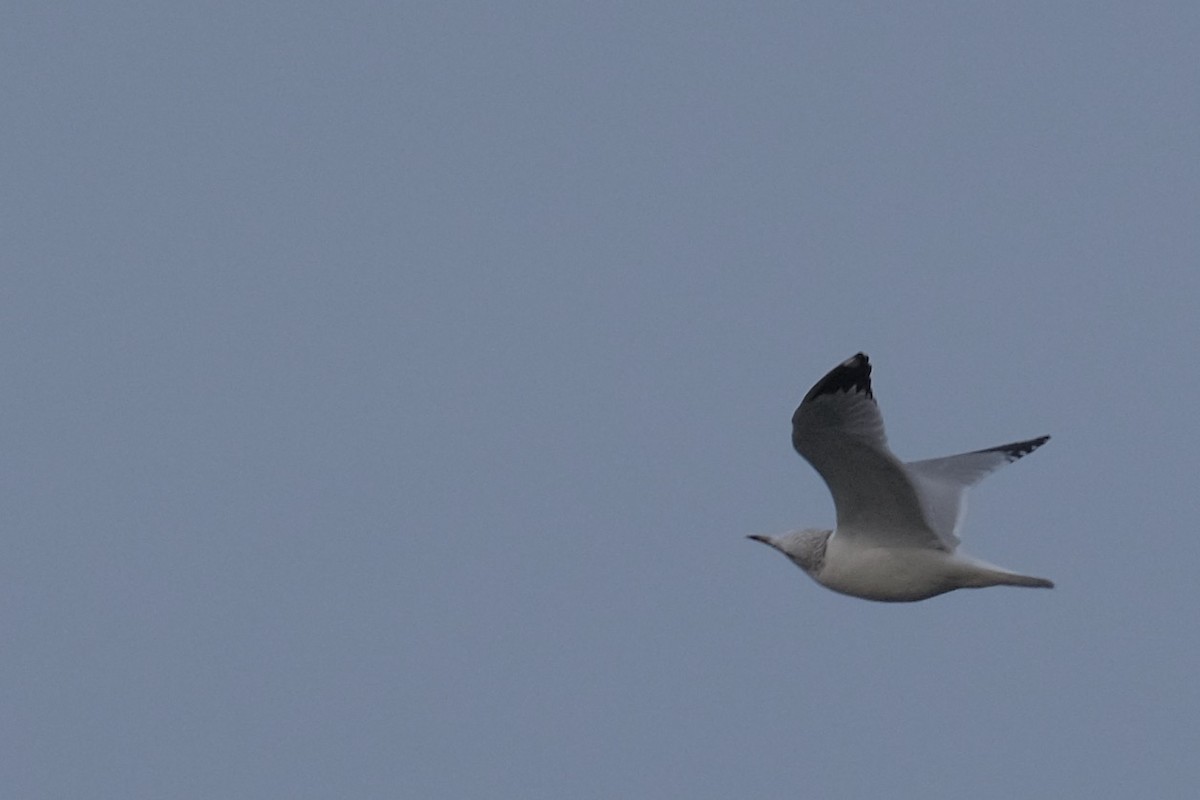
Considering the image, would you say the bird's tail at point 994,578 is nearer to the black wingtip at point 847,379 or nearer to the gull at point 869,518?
the gull at point 869,518

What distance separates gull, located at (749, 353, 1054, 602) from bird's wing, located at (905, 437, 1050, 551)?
2 cm

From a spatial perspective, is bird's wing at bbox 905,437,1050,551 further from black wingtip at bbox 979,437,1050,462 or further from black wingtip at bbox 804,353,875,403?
black wingtip at bbox 804,353,875,403

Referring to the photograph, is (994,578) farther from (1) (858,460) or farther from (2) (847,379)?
(2) (847,379)

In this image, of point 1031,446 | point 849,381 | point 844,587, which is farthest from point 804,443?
point 1031,446

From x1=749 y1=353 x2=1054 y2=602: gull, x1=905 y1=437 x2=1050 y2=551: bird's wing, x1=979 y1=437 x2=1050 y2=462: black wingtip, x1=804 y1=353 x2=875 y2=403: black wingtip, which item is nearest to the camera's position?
x1=804 y1=353 x2=875 y2=403: black wingtip

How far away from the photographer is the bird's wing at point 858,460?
10766 millimetres

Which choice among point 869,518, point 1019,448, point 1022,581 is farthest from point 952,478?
point 1022,581

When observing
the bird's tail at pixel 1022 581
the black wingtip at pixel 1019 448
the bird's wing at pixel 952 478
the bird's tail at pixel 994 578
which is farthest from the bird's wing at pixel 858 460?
the black wingtip at pixel 1019 448

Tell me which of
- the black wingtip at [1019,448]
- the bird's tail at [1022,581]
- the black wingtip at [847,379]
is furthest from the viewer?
the black wingtip at [1019,448]

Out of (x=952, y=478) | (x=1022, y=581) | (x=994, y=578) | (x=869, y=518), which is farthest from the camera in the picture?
(x=952, y=478)

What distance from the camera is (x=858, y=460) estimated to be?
1121 centimetres

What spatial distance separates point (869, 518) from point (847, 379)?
54.1 inches

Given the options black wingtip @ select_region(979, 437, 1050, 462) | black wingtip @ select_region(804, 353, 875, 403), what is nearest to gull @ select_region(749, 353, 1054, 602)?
black wingtip @ select_region(804, 353, 875, 403)

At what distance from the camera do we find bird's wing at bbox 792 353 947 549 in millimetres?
10766
